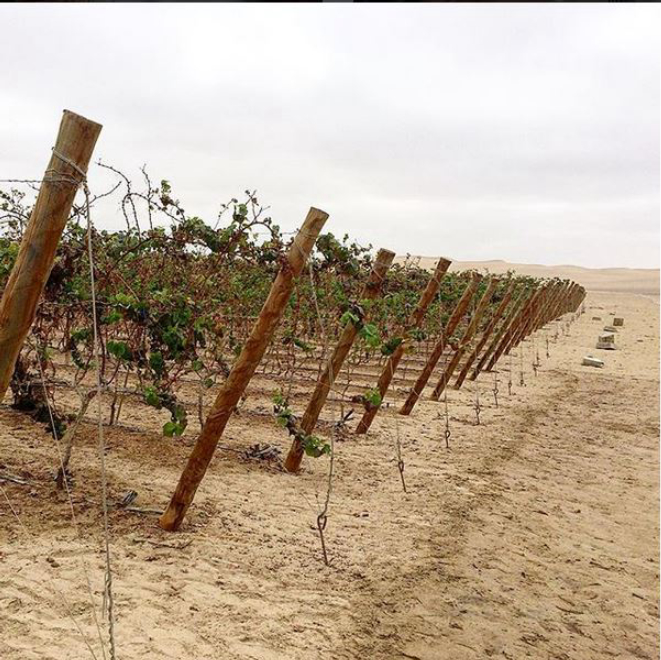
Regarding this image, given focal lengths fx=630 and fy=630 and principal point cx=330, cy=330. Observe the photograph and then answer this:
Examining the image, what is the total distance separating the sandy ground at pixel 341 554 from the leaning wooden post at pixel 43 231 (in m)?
1.27

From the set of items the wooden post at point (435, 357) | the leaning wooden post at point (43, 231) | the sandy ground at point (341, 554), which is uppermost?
the leaning wooden post at point (43, 231)

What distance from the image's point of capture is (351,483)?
519 centimetres

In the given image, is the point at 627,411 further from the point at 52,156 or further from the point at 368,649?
the point at 52,156

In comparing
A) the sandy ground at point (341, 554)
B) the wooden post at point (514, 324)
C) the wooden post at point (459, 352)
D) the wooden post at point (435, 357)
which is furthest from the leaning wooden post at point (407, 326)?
the wooden post at point (514, 324)

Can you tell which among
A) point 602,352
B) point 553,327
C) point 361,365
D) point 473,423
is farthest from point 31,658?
point 553,327

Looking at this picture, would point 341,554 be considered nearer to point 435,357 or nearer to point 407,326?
point 407,326

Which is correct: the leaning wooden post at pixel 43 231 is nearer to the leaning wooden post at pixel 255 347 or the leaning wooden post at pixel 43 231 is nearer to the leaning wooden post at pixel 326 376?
the leaning wooden post at pixel 255 347

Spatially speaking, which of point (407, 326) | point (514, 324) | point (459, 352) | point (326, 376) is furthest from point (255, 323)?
point (514, 324)

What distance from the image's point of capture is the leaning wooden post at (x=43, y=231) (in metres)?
2.29

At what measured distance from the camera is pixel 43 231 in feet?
7.50

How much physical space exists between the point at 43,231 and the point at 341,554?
2542mm

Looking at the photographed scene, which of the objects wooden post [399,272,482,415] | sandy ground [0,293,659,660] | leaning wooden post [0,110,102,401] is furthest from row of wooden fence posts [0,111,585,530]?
wooden post [399,272,482,415]

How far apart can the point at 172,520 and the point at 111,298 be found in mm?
1353

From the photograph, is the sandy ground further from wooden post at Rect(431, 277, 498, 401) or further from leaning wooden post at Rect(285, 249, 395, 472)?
wooden post at Rect(431, 277, 498, 401)
